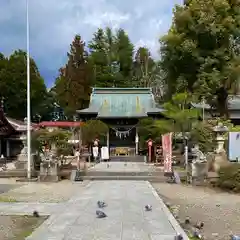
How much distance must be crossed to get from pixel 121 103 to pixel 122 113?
213 centimetres

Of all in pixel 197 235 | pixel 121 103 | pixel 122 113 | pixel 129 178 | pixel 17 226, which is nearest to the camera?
pixel 197 235

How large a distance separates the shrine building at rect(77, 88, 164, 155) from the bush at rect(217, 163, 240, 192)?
18685 millimetres

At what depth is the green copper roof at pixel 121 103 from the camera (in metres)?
34.8

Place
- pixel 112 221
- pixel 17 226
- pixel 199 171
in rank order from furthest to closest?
pixel 199 171
pixel 112 221
pixel 17 226

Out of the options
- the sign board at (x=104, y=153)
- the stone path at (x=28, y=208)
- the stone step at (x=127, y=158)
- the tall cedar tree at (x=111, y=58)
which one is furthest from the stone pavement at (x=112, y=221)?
the tall cedar tree at (x=111, y=58)

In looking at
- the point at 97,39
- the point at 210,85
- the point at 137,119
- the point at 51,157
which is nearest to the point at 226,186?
the point at 51,157

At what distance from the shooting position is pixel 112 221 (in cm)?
861

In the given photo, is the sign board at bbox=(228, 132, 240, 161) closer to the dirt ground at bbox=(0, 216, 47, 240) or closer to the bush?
the bush

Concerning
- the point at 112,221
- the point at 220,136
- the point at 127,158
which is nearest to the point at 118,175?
the point at 220,136

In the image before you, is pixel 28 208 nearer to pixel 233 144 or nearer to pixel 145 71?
pixel 233 144

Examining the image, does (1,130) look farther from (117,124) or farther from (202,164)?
(202,164)

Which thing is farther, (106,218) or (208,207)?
(208,207)

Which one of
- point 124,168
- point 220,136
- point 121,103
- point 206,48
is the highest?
point 206,48

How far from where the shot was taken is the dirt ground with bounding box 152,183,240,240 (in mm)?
8422
